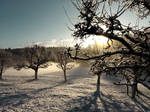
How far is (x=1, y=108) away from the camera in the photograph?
8.76 meters

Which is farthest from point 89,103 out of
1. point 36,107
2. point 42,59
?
point 42,59

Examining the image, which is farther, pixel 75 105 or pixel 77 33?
pixel 75 105

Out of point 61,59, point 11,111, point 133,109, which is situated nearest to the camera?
point 11,111

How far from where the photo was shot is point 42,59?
28.7 metres

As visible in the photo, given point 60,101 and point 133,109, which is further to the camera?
point 60,101

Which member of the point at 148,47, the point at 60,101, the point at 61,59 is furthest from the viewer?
the point at 61,59

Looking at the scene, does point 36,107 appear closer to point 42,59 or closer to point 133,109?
point 133,109

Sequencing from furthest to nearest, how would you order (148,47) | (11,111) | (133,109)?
1. (133,109)
2. (11,111)
3. (148,47)

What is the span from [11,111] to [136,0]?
32.3 feet

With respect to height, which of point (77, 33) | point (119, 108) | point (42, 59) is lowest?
point (119, 108)

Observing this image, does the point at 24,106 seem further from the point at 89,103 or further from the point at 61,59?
the point at 61,59

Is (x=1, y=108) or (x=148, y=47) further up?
(x=148, y=47)

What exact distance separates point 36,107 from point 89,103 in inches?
189

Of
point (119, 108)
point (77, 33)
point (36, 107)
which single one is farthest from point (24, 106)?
point (77, 33)
